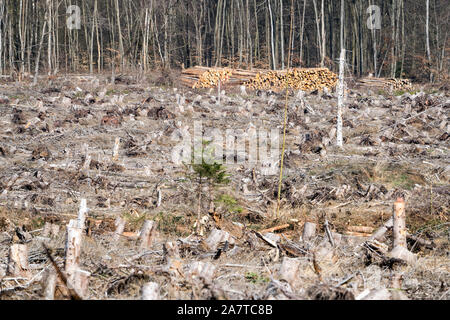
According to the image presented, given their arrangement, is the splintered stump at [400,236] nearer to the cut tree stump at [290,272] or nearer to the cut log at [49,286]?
the cut tree stump at [290,272]

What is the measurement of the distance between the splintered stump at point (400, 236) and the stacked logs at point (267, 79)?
14457 mm

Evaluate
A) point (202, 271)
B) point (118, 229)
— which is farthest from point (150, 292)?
point (118, 229)

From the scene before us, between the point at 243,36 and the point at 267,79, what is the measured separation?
12916 millimetres

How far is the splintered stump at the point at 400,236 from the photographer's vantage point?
4438 millimetres

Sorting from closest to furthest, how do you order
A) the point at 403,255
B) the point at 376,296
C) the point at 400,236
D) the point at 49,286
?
1. the point at 376,296
2. the point at 49,286
3. the point at 403,255
4. the point at 400,236

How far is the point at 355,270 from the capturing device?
177 inches

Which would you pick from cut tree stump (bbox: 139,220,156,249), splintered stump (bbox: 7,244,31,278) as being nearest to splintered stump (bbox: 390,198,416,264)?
cut tree stump (bbox: 139,220,156,249)

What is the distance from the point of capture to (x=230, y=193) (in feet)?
24.6

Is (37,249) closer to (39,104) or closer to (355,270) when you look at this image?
(355,270)

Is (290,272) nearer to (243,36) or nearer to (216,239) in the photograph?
(216,239)

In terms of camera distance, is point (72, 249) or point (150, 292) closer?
point (150, 292)

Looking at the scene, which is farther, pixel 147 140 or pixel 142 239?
pixel 147 140

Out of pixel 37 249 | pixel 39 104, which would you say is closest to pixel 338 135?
pixel 37 249
